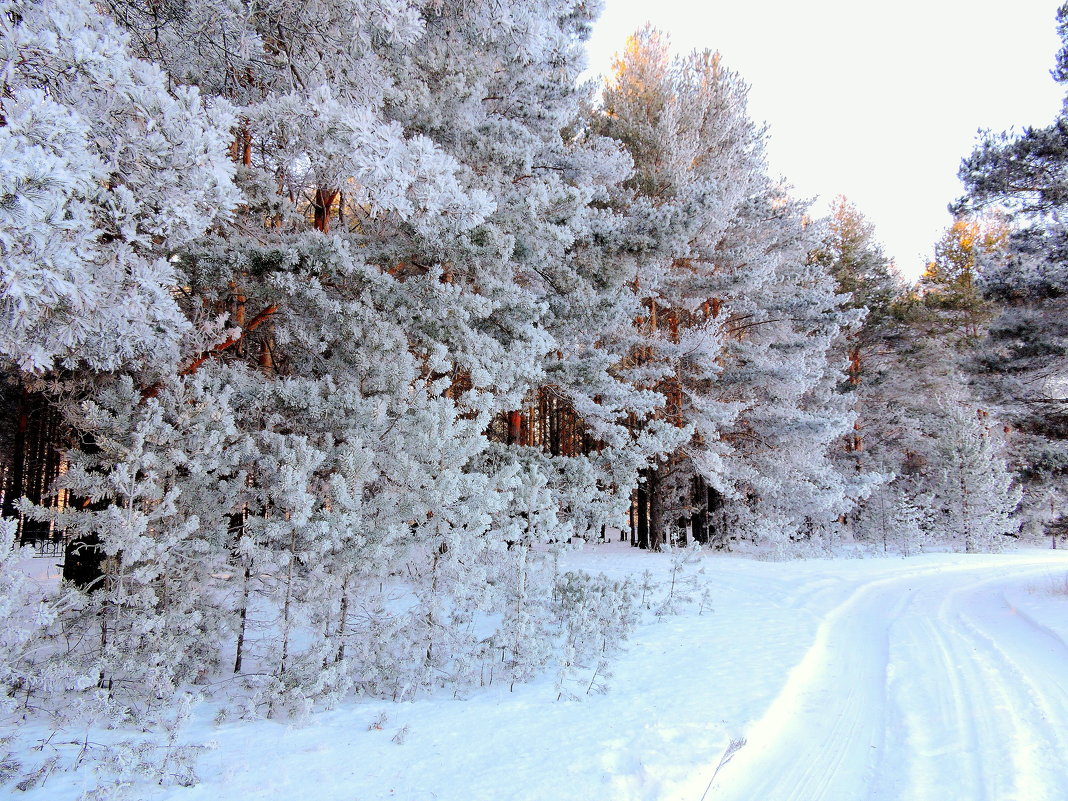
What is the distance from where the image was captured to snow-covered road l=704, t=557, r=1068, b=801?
3.23 m

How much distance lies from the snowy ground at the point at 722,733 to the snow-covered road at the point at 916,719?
0.02 meters

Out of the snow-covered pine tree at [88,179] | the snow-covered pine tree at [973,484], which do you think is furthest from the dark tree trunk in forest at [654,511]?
the snow-covered pine tree at [88,179]

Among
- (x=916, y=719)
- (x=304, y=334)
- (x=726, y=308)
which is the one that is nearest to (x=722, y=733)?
(x=916, y=719)

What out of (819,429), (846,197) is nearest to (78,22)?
(819,429)

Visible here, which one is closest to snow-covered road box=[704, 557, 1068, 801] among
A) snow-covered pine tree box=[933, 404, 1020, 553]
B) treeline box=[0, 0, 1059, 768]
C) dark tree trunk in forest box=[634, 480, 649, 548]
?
treeline box=[0, 0, 1059, 768]

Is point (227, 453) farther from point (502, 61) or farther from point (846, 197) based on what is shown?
point (846, 197)

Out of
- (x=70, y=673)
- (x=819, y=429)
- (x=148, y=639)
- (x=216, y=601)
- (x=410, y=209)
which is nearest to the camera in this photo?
(x=70, y=673)

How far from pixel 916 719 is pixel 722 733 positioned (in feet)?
5.27

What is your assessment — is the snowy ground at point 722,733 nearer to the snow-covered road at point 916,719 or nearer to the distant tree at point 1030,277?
the snow-covered road at point 916,719

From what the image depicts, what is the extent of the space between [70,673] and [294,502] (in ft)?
5.05

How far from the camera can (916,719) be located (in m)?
4.10

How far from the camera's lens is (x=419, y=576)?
4957 millimetres

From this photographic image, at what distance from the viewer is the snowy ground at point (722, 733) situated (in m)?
3.05

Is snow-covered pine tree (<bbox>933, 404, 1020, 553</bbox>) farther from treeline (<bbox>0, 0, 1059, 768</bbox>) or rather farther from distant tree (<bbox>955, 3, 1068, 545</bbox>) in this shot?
treeline (<bbox>0, 0, 1059, 768</bbox>)
